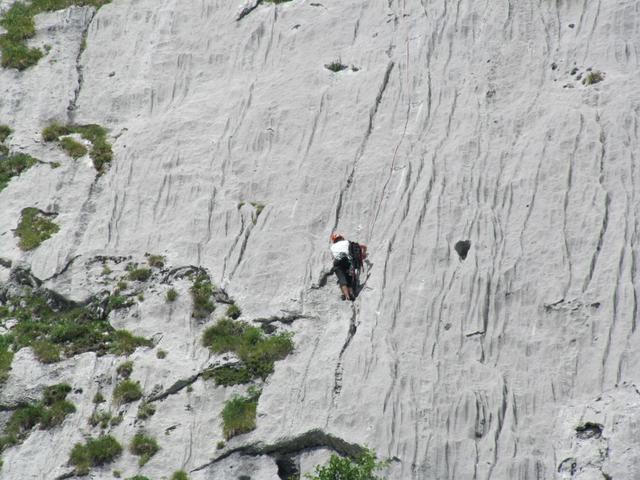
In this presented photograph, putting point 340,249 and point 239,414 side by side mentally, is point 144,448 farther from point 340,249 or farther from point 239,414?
point 340,249

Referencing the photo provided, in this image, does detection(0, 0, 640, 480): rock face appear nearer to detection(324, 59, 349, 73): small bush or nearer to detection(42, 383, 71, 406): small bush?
detection(324, 59, 349, 73): small bush

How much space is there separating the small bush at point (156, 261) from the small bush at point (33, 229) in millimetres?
2811

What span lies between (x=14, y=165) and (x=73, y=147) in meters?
1.55

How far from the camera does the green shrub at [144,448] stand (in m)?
21.7

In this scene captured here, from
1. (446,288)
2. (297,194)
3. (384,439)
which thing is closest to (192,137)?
(297,194)

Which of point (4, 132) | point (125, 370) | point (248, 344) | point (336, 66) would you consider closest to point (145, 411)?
point (125, 370)

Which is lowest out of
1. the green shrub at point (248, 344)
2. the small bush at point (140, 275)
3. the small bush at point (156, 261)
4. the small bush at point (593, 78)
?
the green shrub at point (248, 344)

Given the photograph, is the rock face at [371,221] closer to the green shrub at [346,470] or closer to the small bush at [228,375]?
the small bush at [228,375]

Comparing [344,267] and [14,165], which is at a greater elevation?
[14,165]

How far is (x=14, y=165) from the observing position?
28.5m

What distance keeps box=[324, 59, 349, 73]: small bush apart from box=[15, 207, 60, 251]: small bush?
7757 mm

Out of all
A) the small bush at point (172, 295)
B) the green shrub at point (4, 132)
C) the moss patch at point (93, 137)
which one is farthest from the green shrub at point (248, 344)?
the green shrub at point (4, 132)

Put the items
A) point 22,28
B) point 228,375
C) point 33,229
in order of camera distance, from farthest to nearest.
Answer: point 22,28
point 33,229
point 228,375

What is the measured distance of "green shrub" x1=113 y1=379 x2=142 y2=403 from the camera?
22734 mm
